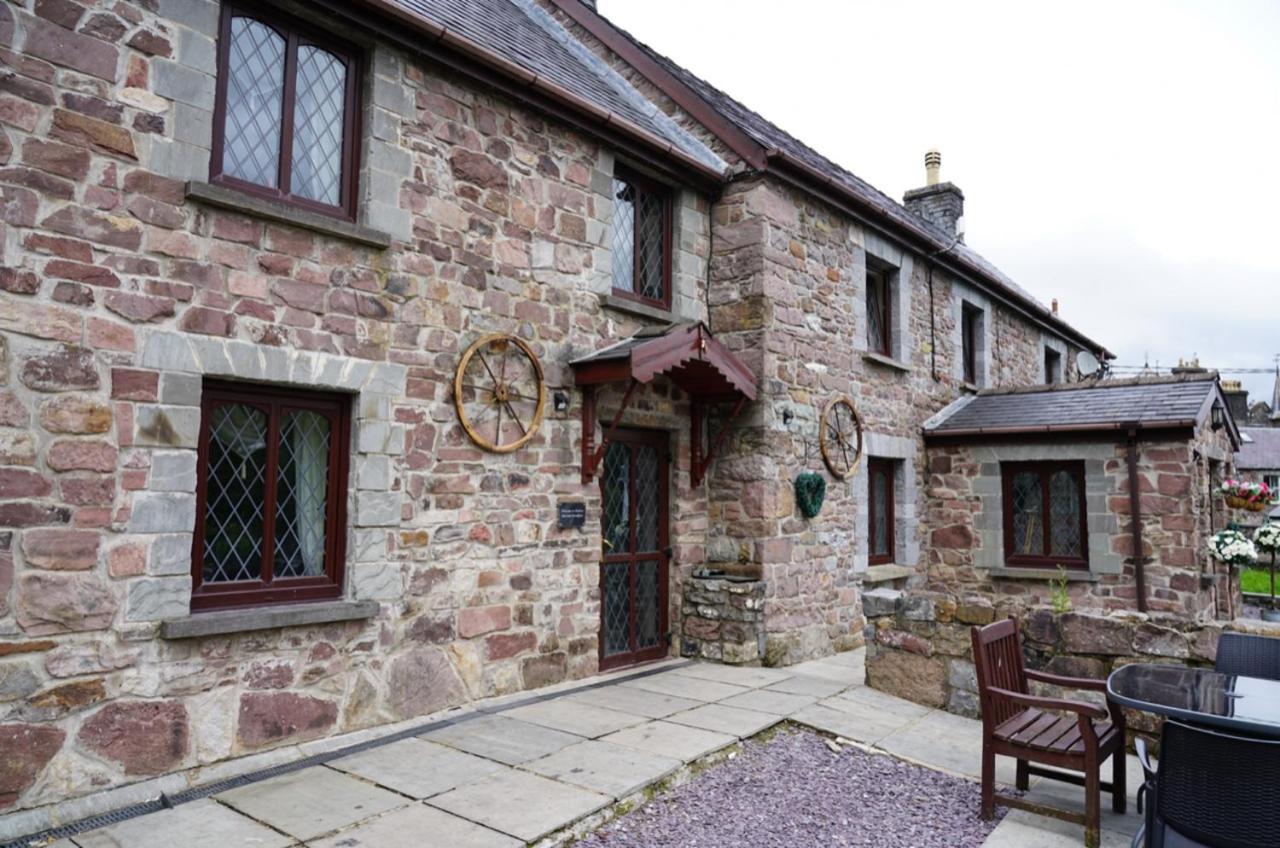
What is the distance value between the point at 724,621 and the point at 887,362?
13.3 feet

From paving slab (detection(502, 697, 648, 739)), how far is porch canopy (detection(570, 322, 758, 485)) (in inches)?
72.1

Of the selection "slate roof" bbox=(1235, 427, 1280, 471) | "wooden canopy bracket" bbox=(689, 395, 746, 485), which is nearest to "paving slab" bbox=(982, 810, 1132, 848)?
"wooden canopy bracket" bbox=(689, 395, 746, 485)

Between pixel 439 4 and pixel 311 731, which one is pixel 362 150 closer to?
pixel 439 4

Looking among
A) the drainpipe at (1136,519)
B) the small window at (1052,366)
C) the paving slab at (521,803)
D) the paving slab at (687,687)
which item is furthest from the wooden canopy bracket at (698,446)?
the small window at (1052,366)

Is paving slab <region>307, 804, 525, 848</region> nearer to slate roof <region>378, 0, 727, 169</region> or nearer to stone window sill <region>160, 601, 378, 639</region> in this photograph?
stone window sill <region>160, 601, 378, 639</region>

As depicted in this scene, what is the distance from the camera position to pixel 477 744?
16.9 ft

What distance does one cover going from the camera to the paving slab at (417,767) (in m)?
4.48

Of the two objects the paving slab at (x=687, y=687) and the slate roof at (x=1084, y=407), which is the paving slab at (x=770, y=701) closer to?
the paving slab at (x=687, y=687)

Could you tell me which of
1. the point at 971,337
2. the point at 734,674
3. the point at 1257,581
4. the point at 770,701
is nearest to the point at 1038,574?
the point at 971,337

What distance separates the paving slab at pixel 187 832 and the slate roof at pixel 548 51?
4845 millimetres

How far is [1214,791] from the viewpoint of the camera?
125 inches

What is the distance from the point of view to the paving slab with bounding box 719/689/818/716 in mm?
6125

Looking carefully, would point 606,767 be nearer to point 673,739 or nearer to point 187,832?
point 673,739

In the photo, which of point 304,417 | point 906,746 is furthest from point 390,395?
point 906,746
